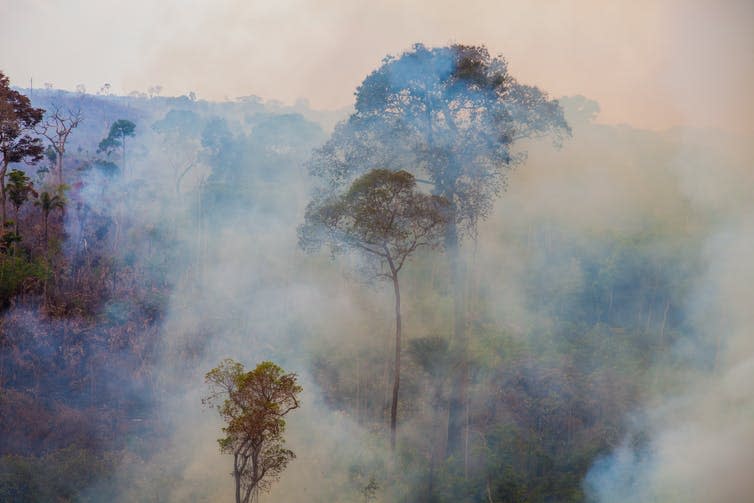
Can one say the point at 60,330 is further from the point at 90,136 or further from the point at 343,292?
the point at 90,136

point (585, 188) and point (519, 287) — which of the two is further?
point (585, 188)

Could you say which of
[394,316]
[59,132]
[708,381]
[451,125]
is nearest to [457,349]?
[451,125]

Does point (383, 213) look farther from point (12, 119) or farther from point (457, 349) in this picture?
point (12, 119)

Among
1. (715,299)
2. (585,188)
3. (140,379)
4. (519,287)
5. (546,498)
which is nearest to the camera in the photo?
(546,498)

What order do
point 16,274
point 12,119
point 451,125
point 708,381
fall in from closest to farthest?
1. point 451,125
2. point 708,381
3. point 16,274
4. point 12,119

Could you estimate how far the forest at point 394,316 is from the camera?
14375 mm

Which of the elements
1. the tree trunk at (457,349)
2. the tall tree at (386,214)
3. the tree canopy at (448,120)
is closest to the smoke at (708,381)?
the tree trunk at (457,349)

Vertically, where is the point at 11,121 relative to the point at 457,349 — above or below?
above

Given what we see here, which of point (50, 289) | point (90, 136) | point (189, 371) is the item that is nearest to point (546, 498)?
point (189, 371)

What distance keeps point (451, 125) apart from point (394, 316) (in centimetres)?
931

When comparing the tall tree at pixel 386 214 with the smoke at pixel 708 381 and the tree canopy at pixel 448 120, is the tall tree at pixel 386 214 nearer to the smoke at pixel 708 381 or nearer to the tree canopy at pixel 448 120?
the tree canopy at pixel 448 120

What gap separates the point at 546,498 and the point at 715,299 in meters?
12.9

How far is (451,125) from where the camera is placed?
16297 millimetres

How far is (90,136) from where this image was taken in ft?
143
